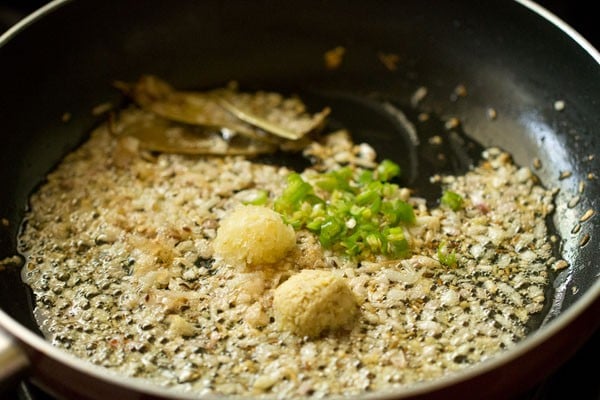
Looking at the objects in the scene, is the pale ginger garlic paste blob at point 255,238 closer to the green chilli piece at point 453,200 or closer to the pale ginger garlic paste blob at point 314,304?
the pale ginger garlic paste blob at point 314,304

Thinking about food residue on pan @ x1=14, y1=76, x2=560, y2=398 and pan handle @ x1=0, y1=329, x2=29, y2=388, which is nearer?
pan handle @ x1=0, y1=329, x2=29, y2=388

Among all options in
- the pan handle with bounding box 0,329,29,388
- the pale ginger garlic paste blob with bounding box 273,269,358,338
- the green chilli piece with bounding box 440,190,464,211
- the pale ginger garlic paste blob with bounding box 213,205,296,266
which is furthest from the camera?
the green chilli piece with bounding box 440,190,464,211

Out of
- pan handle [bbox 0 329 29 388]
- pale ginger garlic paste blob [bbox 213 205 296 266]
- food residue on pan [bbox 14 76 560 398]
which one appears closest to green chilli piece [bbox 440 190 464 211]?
food residue on pan [bbox 14 76 560 398]

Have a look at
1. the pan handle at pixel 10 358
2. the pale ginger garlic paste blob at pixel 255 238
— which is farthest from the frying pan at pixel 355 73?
the pale ginger garlic paste blob at pixel 255 238

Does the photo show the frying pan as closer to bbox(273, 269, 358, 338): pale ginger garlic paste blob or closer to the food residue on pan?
the food residue on pan

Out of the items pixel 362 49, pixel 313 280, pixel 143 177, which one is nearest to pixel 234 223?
pixel 313 280

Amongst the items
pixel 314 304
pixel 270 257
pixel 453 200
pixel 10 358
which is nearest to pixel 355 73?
pixel 453 200
